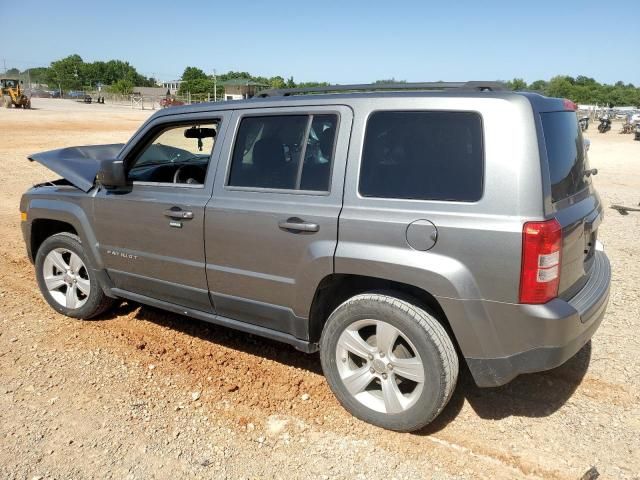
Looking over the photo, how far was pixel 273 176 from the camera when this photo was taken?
341 cm

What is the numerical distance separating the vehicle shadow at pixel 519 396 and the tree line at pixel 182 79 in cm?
8190

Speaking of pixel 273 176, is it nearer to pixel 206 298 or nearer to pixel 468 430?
pixel 206 298

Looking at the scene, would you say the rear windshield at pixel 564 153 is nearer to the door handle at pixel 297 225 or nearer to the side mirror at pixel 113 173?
the door handle at pixel 297 225

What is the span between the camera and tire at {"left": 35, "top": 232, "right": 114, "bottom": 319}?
4.46 metres

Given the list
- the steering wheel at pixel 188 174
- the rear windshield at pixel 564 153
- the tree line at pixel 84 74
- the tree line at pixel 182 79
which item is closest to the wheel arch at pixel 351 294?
the rear windshield at pixel 564 153

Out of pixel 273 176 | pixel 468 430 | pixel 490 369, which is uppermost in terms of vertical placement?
pixel 273 176

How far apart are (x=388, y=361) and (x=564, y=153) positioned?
1.51m

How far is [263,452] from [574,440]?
5.77 ft

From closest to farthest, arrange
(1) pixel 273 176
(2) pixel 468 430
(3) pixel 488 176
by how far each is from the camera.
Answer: (3) pixel 488 176 → (2) pixel 468 430 → (1) pixel 273 176

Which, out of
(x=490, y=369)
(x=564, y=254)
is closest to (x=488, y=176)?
(x=564, y=254)

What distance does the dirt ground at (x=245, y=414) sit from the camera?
2812mm

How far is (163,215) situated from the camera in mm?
3770

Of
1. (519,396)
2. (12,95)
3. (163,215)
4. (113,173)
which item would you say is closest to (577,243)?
(519,396)

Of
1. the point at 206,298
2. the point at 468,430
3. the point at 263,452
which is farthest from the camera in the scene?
the point at 206,298
